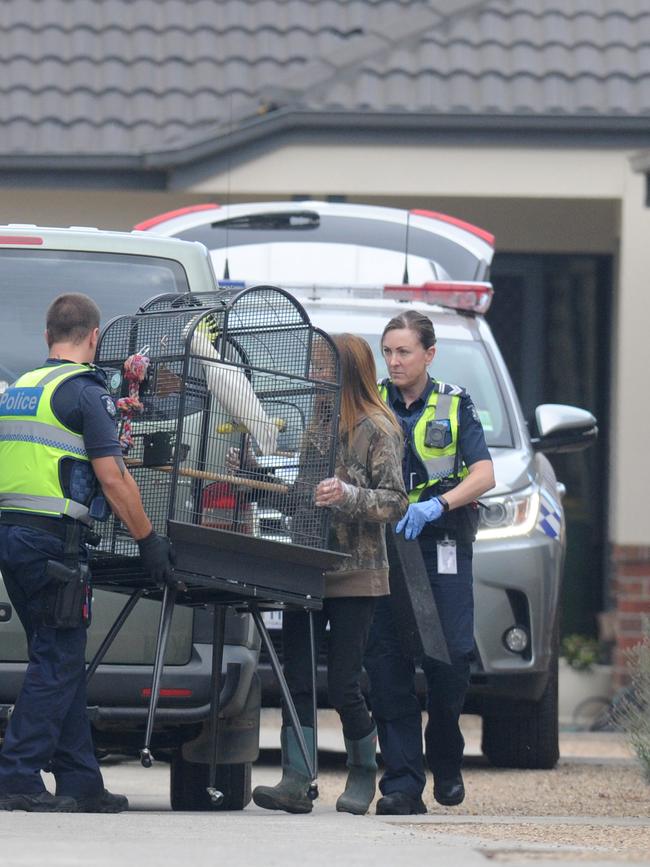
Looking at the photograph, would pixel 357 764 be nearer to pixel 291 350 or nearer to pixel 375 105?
pixel 291 350

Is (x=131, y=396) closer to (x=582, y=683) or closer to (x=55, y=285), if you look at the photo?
(x=55, y=285)

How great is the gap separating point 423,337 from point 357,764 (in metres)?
1.54

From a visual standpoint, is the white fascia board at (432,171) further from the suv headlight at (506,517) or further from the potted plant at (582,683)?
the suv headlight at (506,517)

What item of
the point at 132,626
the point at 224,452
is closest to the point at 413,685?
the point at 132,626

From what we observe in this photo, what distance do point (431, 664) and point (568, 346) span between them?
688 centimetres

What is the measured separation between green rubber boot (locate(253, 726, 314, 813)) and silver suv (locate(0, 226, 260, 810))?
242 mm

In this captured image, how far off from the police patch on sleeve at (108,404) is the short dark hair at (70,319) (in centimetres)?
22

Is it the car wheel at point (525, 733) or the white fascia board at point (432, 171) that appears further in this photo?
the white fascia board at point (432, 171)

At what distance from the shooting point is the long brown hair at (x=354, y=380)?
21.7 ft

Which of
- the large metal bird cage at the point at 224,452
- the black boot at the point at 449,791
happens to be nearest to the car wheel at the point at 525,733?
the black boot at the point at 449,791

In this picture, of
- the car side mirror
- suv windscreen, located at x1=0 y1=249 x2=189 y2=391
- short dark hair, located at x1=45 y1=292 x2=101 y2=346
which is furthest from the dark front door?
short dark hair, located at x1=45 y1=292 x2=101 y2=346

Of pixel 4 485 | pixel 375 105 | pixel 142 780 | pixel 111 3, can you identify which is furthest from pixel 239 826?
pixel 111 3

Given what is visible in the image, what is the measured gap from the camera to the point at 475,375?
28.8 feet

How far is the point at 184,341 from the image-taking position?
→ 5.99 metres
